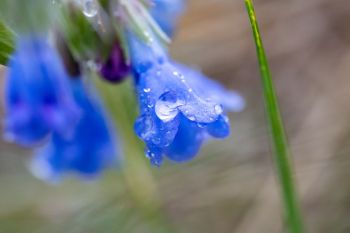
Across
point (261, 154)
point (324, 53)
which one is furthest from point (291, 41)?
point (261, 154)

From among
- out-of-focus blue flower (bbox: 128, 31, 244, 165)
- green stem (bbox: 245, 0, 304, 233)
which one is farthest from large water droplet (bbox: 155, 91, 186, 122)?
green stem (bbox: 245, 0, 304, 233)

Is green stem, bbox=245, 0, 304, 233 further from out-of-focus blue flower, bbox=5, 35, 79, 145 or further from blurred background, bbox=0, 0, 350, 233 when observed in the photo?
blurred background, bbox=0, 0, 350, 233

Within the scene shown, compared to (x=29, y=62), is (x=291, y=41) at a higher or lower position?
higher

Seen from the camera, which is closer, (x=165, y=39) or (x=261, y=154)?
(x=165, y=39)

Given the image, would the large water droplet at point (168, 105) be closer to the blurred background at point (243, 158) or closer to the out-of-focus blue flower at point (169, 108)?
the out-of-focus blue flower at point (169, 108)

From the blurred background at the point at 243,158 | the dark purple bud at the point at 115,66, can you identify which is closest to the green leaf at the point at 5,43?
the dark purple bud at the point at 115,66

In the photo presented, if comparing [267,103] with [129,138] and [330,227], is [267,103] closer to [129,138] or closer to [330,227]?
[129,138]

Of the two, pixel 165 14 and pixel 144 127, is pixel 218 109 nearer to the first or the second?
pixel 144 127
